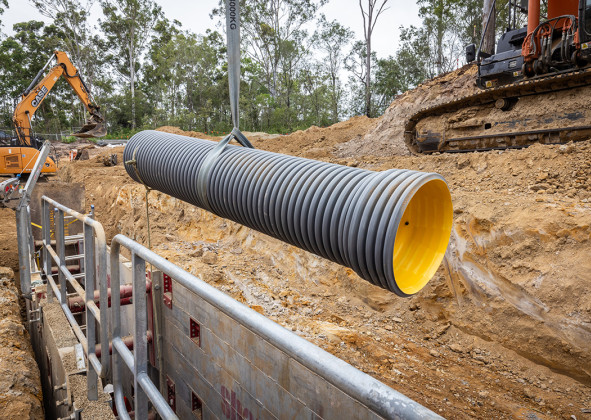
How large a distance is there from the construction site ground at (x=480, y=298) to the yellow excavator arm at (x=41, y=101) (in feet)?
23.1

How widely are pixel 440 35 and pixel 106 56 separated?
3244 cm

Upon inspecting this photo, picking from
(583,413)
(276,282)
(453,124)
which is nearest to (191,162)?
(276,282)

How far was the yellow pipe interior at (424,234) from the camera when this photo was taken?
6.98ft

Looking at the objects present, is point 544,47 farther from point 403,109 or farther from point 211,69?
point 211,69

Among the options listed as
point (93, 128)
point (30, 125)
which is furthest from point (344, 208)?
point (30, 125)

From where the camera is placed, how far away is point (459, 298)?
516cm

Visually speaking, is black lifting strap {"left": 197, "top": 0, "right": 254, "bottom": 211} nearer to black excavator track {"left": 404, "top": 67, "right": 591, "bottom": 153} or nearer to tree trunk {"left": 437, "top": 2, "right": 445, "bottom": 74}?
black excavator track {"left": 404, "top": 67, "right": 591, "bottom": 153}

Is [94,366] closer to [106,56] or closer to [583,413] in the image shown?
[583,413]

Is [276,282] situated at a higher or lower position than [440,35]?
lower

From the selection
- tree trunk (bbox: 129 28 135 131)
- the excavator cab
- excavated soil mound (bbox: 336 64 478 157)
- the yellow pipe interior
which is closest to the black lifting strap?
the yellow pipe interior

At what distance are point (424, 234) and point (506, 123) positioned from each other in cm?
654

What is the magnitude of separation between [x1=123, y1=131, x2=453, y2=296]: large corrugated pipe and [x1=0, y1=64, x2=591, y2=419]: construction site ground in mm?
2201

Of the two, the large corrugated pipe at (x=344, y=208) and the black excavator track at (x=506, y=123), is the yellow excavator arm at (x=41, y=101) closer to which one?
the black excavator track at (x=506, y=123)

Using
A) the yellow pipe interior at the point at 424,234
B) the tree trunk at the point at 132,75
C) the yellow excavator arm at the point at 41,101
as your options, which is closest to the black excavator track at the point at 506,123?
the yellow pipe interior at the point at 424,234
